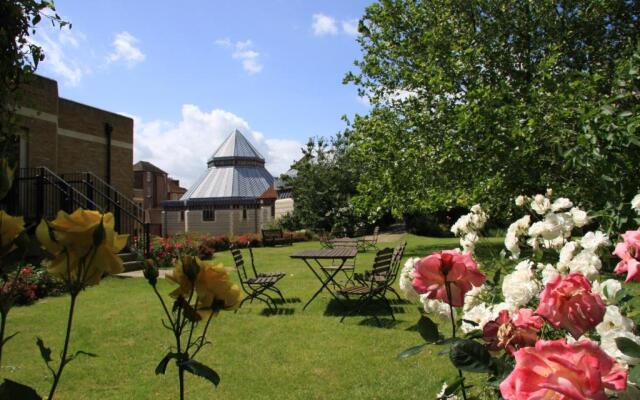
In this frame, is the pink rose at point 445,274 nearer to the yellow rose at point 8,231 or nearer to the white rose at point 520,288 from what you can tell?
the white rose at point 520,288

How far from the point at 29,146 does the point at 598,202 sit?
1457 cm

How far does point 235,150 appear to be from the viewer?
59.1m

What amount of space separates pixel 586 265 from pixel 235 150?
5885cm

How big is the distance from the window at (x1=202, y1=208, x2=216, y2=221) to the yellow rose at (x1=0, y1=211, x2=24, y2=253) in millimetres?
43832

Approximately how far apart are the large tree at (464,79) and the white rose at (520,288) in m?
8.31

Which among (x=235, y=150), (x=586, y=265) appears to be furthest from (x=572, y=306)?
(x=235, y=150)

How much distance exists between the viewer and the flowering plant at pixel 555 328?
760 mm

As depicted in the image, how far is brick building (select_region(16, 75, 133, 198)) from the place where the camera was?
13.9m

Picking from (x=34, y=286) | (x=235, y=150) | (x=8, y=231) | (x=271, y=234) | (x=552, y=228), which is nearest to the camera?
(x=8, y=231)

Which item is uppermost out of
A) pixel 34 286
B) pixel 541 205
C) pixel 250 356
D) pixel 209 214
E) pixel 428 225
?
pixel 209 214

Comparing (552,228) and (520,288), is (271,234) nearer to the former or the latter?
(552,228)

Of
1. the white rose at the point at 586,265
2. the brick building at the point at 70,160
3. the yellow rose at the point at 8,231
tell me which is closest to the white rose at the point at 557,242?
the white rose at the point at 586,265

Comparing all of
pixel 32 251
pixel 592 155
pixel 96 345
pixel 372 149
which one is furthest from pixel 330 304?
pixel 372 149

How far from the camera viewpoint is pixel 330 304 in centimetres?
855
